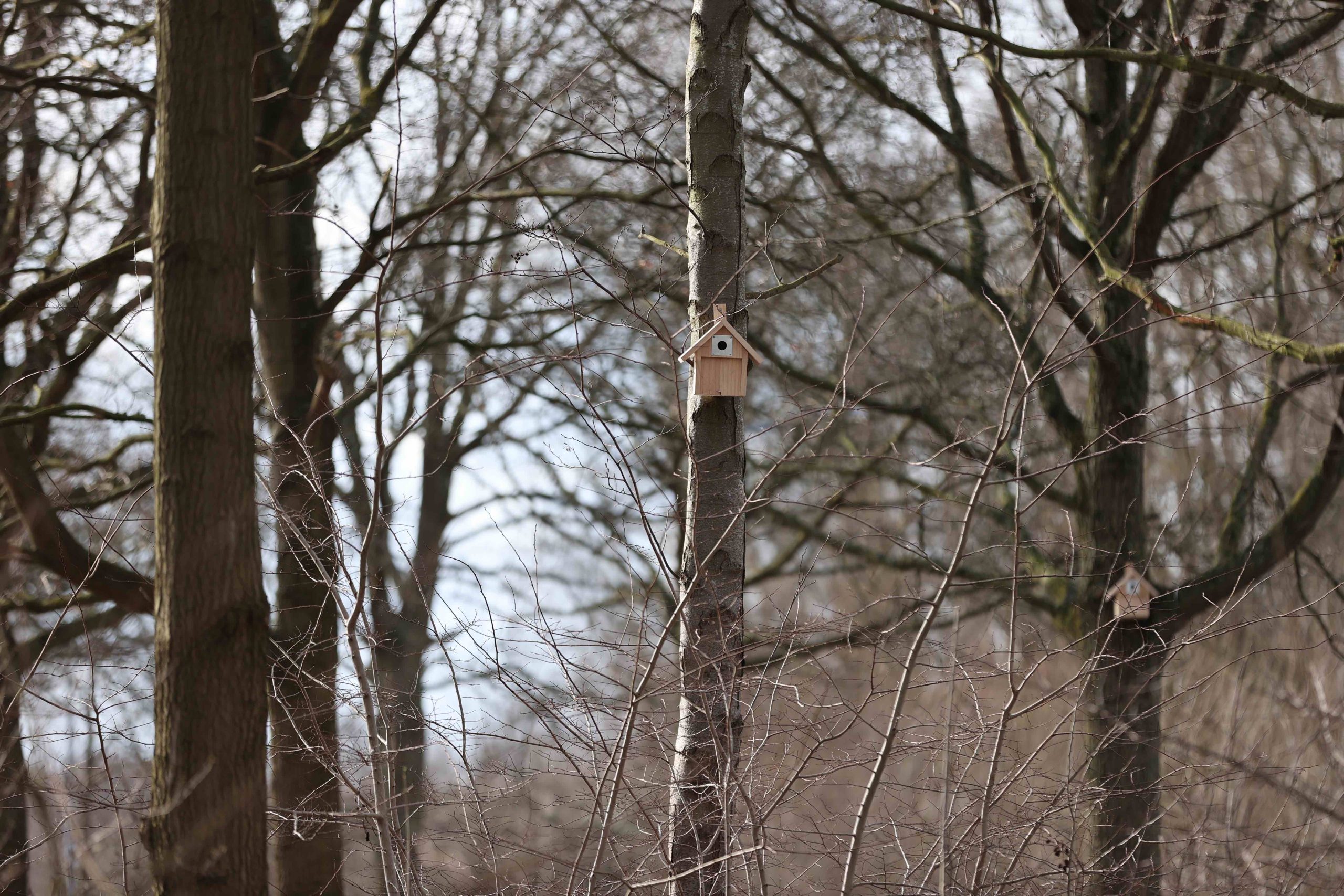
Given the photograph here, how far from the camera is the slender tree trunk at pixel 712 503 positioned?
9.63 feet

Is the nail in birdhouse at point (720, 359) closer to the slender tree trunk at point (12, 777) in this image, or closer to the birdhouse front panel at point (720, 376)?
the birdhouse front panel at point (720, 376)

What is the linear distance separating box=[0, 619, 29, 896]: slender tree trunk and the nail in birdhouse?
2188mm

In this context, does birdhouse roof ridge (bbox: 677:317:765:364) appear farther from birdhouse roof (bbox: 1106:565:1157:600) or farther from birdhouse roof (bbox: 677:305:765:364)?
birdhouse roof (bbox: 1106:565:1157:600)

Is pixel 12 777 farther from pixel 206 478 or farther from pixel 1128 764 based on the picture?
pixel 1128 764

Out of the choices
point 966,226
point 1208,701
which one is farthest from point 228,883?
point 1208,701

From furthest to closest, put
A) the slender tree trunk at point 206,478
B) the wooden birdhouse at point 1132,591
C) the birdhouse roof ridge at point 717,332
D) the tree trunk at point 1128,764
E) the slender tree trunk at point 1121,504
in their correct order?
the slender tree trunk at point 1121,504
the wooden birdhouse at point 1132,591
the tree trunk at point 1128,764
the birdhouse roof ridge at point 717,332
the slender tree trunk at point 206,478

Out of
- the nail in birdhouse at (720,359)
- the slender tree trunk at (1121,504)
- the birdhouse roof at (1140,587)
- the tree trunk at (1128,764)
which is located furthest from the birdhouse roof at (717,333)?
the slender tree trunk at (1121,504)

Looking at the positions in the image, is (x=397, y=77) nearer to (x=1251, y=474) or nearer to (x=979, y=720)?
(x=979, y=720)

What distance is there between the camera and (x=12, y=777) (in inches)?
166

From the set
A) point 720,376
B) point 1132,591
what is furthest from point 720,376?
point 1132,591

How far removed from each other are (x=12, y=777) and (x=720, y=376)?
126 inches

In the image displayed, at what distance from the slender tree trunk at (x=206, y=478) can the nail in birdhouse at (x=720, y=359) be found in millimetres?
1341

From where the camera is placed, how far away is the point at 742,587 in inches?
130

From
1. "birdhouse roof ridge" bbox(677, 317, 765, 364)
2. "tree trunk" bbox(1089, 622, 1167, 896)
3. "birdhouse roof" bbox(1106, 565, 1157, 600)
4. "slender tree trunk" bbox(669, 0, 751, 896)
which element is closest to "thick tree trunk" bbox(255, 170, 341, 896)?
"slender tree trunk" bbox(669, 0, 751, 896)
